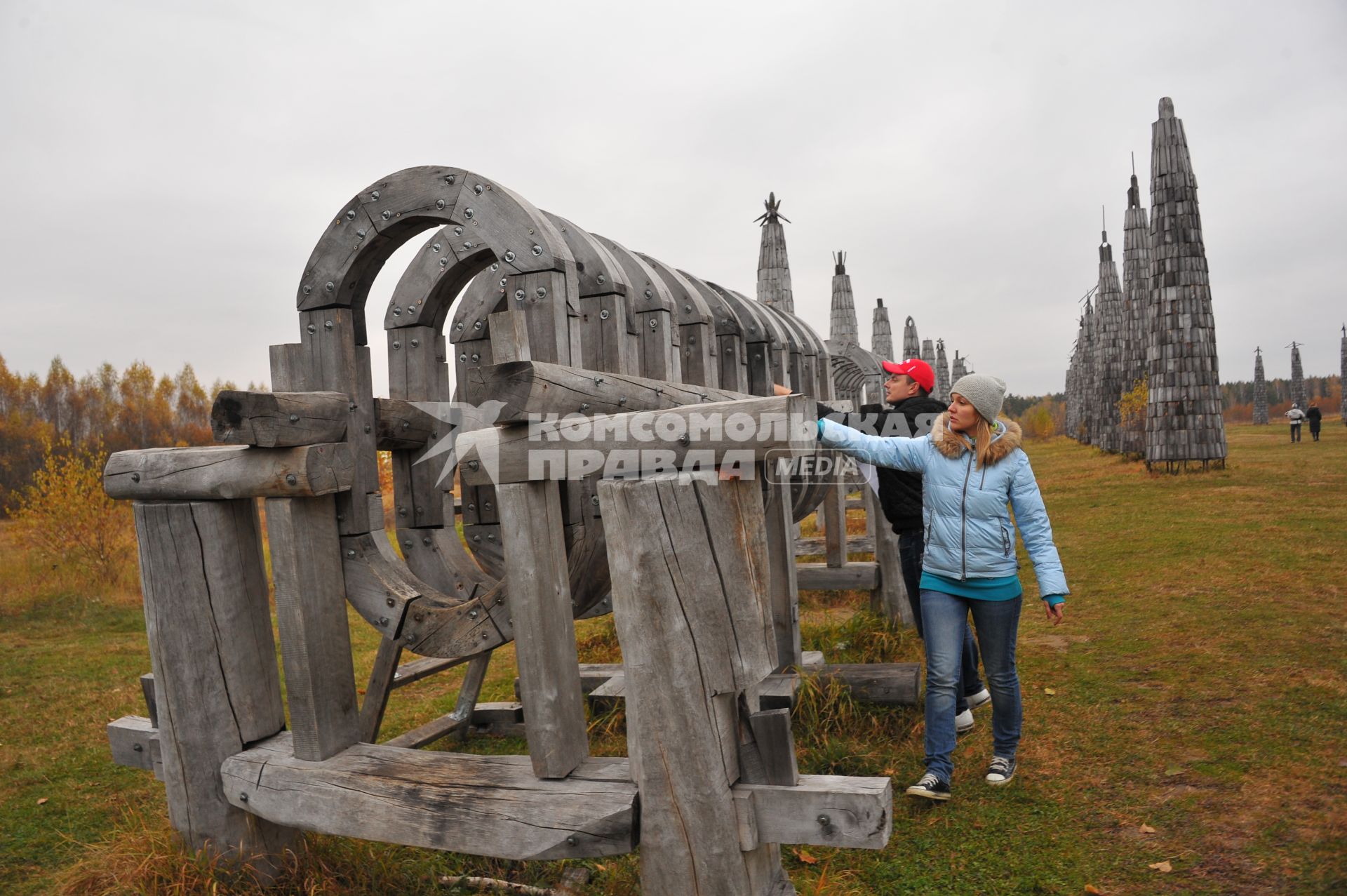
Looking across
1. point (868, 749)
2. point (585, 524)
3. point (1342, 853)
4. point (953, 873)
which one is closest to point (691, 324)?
point (585, 524)

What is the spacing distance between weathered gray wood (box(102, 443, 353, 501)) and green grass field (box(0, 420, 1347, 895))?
1413 mm

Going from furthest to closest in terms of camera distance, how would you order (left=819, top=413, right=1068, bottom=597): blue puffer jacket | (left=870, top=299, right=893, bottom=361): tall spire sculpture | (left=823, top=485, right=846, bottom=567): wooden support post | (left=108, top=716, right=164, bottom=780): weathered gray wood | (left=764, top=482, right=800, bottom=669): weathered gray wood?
(left=870, top=299, right=893, bottom=361): tall spire sculpture
(left=823, top=485, right=846, bottom=567): wooden support post
(left=764, top=482, right=800, bottom=669): weathered gray wood
(left=819, top=413, right=1068, bottom=597): blue puffer jacket
(left=108, top=716, right=164, bottom=780): weathered gray wood

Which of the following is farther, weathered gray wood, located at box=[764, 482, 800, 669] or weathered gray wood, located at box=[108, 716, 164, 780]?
weathered gray wood, located at box=[764, 482, 800, 669]

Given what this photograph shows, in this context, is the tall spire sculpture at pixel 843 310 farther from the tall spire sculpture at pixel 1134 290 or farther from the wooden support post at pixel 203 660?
the wooden support post at pixel 203 660

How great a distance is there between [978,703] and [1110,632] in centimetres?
229

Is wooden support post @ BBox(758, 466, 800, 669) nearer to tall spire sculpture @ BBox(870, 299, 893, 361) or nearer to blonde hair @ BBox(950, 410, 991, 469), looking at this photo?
blonde hair @ BBox(950, 410, 991, 469)

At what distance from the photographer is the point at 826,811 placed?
9.05ft

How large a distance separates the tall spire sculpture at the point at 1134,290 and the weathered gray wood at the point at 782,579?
2115cm

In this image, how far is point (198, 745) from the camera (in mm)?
3512

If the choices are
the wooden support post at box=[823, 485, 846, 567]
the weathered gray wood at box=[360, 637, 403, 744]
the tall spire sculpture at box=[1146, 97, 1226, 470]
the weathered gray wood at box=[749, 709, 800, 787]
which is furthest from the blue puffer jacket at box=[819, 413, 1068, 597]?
the tall spire sculpture at box=[1146, 97, 1226, 470]

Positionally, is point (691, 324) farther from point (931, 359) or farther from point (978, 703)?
point (931, 359)

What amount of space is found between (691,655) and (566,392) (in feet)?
3.22

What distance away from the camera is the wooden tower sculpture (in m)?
46.6

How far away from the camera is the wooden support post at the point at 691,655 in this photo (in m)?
2.78
